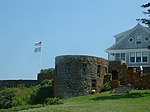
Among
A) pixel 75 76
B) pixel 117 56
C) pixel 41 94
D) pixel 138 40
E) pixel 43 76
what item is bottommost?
pixel 41 94

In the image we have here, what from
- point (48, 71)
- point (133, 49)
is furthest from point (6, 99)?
point (133, 49)

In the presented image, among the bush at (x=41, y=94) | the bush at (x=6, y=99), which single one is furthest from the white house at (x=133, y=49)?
the bush at (x=6, y=99)

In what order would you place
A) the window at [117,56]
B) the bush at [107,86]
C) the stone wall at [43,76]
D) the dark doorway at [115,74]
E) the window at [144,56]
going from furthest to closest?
the window at [117,56]
the window at [144,56]
the stone wall at [43,76]
the dark doorway at [115,74]
the bush at [107,86]

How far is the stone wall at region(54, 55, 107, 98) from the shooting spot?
42688 millimetres

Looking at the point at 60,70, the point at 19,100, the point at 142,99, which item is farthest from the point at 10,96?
the point at 142,99

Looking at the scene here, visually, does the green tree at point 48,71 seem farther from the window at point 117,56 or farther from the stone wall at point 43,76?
the window at point 117,56

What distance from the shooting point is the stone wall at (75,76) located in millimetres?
42688

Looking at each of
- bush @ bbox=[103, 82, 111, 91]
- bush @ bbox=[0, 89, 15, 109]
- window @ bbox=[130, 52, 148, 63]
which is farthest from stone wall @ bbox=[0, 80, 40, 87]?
window @ bbox=[130, 52, 148, 63]

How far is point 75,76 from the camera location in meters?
42.8

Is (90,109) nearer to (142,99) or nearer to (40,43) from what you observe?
(142,99)

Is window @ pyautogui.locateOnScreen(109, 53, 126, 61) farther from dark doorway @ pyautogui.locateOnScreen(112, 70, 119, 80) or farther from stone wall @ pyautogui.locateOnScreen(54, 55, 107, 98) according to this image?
stone wall @ pyautogui.locateOnScreen(54, 55, 107, 98)

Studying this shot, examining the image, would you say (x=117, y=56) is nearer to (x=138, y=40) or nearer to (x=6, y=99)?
(x=138, y=40)

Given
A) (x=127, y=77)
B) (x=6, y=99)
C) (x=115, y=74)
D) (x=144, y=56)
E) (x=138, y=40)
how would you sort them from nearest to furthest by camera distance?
(x=6, y=99) < (x=127, y=77) < (x=115, y=74) < (x=144, y=56) < (x=138, y=40)

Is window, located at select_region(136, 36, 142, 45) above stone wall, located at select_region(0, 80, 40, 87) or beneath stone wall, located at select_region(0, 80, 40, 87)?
above
